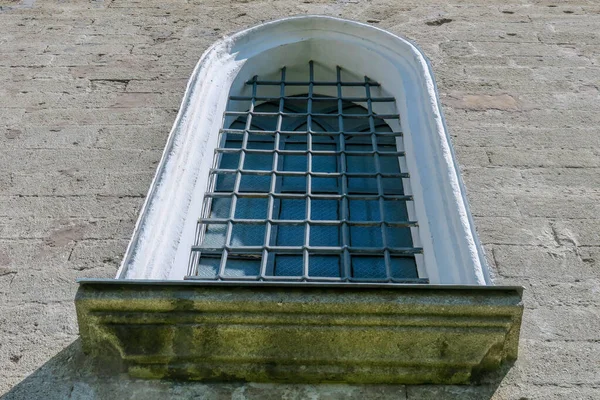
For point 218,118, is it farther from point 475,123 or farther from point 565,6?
point 565,6

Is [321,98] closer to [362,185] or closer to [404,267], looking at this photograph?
[362,185]

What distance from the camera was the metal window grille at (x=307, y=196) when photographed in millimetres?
3246

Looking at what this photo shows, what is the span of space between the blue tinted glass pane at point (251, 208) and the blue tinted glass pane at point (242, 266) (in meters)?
0.35

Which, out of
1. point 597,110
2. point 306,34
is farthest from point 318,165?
point 597,110

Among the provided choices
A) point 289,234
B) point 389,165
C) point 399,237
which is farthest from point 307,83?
point 399,237

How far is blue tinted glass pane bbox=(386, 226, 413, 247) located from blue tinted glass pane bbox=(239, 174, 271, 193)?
68cm

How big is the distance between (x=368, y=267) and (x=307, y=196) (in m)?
0.46

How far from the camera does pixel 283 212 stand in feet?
11.9

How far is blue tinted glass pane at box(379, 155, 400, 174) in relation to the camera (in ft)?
12.9

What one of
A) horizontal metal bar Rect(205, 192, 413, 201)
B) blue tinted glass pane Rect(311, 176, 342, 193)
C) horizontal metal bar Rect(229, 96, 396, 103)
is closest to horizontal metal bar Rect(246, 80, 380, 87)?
horizontal metal bar Rect(229, 96, 396, 103)

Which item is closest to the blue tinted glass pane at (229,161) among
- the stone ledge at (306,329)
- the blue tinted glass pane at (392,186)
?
the blue tinted glass pane at (392,186)

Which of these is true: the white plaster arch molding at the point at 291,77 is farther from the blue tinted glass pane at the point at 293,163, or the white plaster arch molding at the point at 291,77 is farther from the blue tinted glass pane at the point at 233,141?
the blue tinted glass pane at the point at 293,163

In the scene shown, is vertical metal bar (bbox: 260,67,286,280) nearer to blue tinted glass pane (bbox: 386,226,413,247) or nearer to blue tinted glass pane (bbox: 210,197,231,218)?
blue tinted glass pane (bbox: 210,197,231,218)

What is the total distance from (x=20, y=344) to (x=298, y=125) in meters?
2.15
